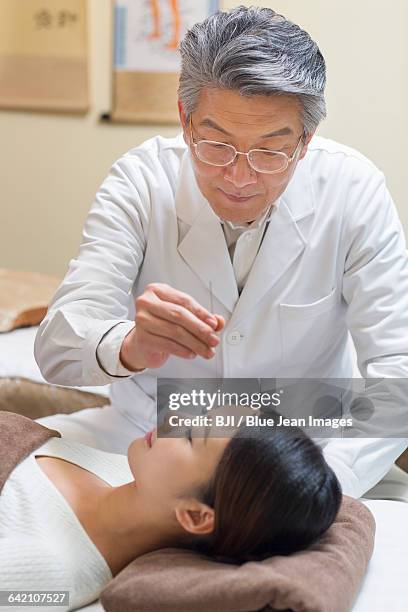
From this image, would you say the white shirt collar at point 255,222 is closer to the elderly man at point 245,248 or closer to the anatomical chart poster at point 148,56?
the elderly man at point 245,248

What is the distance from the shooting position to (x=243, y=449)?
3.98 ft

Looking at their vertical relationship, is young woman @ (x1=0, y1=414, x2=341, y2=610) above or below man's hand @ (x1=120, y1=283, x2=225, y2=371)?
below

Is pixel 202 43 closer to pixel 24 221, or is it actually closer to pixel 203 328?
pixel 203 328

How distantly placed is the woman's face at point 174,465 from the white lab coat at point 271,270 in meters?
0.34

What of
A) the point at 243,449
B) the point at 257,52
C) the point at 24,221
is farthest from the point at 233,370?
the point at 24,221

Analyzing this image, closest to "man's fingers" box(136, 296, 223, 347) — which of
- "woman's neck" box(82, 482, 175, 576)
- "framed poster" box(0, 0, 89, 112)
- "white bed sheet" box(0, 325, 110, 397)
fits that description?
"woman's neck" box(82, 482, 175, 576)

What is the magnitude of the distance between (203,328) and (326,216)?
0.66 m

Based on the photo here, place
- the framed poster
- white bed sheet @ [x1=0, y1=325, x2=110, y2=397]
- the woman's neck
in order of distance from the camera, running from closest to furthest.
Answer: the woman's neck < white bed sheet @ [x1=0, y1=325, x2=110, y2=397] < the framed poster

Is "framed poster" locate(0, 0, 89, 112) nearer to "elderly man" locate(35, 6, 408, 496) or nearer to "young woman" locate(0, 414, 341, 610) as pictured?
"elderly man" locate(35, 6, 408, 496)

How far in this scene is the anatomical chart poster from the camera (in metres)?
3.49

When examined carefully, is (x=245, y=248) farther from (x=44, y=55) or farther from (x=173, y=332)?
(x=44, y=55)

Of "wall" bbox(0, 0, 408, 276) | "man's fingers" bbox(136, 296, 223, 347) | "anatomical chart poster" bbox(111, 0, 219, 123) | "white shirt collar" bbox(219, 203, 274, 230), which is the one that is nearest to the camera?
"man's fingers" bbox(136, 296, 223, 347)

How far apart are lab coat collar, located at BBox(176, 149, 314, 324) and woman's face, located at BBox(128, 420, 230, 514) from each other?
455 millimetres

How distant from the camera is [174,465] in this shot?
128 centimetres
